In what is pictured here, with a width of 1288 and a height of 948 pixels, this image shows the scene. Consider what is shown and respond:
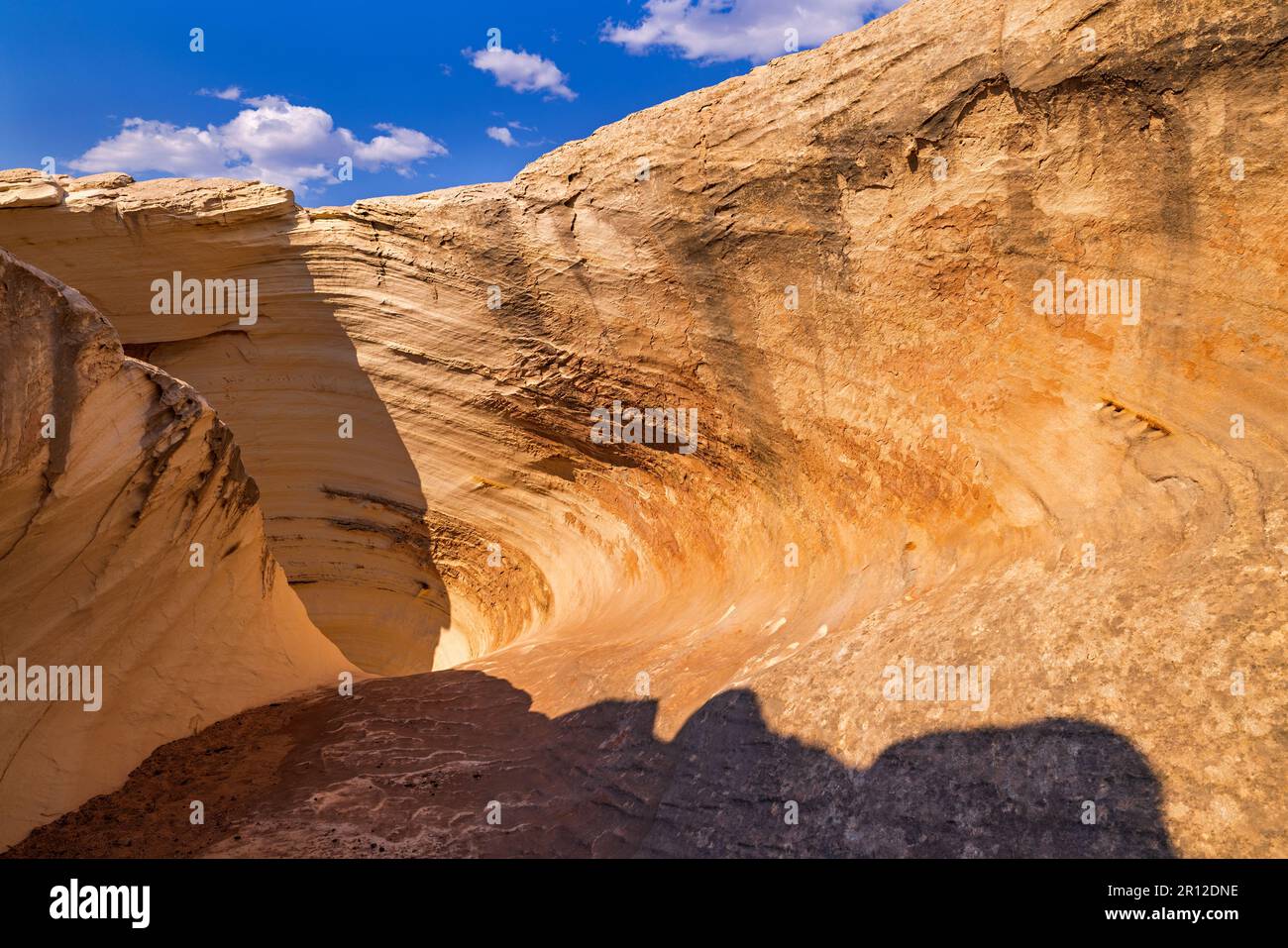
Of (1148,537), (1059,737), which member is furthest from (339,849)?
(1148,537)

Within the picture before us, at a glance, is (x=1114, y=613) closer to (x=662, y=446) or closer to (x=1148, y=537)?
(x=1148, y=537)

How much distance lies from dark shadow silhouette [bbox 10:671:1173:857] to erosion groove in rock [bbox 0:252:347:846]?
0.26m

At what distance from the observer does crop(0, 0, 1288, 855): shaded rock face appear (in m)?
3.55

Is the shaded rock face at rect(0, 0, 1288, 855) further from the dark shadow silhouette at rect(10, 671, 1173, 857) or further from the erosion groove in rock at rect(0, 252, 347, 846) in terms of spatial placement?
the erosion groove in rock at rect(0, 252, 347, 846)

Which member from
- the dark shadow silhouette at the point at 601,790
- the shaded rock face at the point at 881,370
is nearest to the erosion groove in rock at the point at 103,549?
the dark shadow silhouette at the point at 601,790

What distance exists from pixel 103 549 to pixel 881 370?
470 centimetres

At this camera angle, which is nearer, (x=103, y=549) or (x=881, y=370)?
(x=103, y=549)

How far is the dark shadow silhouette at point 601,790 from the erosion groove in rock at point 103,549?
0.26 metres

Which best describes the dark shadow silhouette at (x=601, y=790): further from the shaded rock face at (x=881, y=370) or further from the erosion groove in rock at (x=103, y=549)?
the erosion groove in rock at (x=103, y=549)

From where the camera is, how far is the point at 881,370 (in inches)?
207

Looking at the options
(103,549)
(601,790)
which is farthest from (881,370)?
(103,549)

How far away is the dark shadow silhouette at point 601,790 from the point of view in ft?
10.7

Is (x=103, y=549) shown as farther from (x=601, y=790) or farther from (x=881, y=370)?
(x=881, y=370)

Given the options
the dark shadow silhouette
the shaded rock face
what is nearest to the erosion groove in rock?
the dark shadow silhouette
